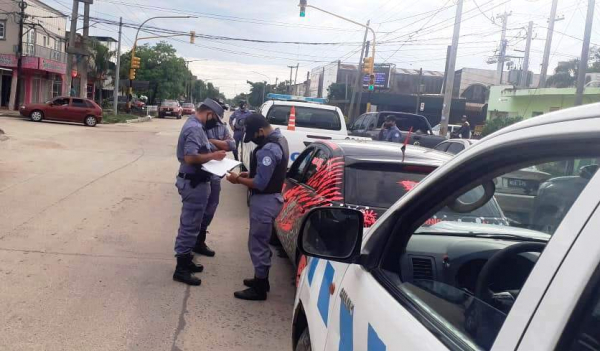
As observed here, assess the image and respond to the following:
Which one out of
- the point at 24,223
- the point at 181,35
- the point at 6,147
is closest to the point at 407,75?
the point at 181,35

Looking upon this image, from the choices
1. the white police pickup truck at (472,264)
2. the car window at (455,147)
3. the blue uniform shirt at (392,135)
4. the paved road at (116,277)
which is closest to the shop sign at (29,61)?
the paved road at (116,277)

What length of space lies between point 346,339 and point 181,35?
34.2 meters

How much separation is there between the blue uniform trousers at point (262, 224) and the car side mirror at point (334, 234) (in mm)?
2538

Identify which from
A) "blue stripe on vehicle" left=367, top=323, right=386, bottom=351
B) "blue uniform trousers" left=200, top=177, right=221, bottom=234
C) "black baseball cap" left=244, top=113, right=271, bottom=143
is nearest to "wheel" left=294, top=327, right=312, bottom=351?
"blue stripe on vehicle" left=367, top=323, right=386, bottom=351

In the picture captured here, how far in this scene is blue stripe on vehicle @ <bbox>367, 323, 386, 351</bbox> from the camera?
1.79 metres

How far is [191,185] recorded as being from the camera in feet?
17.7

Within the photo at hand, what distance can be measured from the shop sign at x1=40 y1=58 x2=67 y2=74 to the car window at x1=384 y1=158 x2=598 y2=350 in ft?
126

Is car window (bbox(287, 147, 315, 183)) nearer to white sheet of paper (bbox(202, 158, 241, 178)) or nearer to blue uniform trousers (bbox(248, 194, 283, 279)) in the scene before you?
white sheet of paper (bbox(202, 158, 241, 178))

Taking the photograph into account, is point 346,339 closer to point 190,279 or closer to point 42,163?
point 190,279

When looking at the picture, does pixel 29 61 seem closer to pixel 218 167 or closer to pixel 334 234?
pixel 218 167

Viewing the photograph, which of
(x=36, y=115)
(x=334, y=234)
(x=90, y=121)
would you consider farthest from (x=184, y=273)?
(x=36, y=115)

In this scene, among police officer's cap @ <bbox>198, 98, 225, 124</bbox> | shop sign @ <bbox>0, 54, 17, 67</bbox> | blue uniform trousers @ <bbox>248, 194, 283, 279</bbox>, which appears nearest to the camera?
blue uniform trousers @ <bbox>248, 194, 283, 279</bbox>

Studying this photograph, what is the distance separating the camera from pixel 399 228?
2.19m

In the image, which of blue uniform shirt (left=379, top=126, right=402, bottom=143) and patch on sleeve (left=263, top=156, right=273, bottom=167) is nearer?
patch on sleeve (left=263, top=156, right=273, bottom=167)
